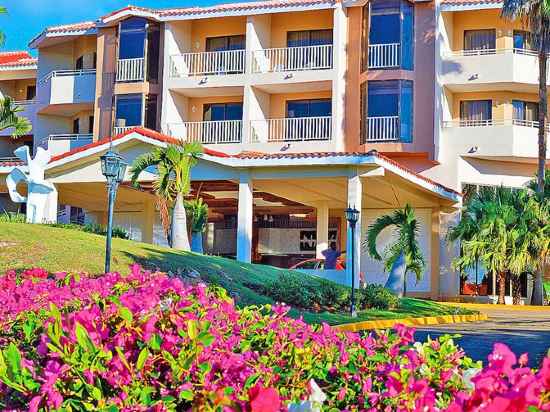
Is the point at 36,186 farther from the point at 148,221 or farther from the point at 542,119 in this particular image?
the point at 542,119

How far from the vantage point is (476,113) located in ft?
110

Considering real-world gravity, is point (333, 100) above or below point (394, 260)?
above

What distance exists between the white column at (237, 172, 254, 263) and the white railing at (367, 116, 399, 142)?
724cm

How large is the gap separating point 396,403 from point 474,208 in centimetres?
2643

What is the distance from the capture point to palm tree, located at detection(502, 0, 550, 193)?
29.0m

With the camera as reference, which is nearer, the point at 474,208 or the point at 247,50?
the point at 474,208

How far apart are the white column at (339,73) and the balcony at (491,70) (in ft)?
12.1

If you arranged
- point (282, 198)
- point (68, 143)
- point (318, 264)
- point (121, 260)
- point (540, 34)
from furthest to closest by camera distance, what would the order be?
point (68, 143) → point (282, 198) → point (540, 34) → point (318, 264) → point (121, 260)

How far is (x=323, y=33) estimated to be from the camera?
114 feet

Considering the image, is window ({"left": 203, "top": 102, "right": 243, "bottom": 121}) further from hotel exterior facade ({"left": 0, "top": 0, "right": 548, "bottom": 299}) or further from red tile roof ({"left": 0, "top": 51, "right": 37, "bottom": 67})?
red tile roof ({"left": 0, "top": 51, "right": 37, "bottom": 67})

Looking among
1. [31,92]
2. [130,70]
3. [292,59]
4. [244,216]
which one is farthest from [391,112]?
[31,92]

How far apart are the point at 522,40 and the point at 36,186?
18.8m

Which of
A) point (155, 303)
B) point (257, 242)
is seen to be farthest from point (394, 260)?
point (155, 303)

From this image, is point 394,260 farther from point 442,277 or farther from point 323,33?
point 323,33
